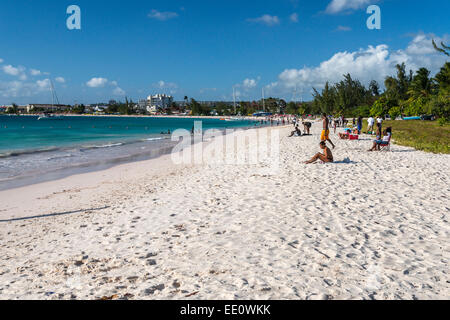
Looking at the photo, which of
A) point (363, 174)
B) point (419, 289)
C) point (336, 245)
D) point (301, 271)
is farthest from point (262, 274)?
point (363, 174)

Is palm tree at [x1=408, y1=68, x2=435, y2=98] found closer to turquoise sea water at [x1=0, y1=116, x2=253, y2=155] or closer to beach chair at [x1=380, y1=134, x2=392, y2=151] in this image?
turquoise sea water at [x1=0, y1=116, x2=253, y2=155]

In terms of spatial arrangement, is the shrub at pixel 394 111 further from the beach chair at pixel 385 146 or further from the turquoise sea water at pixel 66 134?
the beach chair at pixel 385 146

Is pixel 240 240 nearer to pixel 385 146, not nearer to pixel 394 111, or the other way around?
pixel 385 146

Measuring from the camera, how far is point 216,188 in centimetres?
910

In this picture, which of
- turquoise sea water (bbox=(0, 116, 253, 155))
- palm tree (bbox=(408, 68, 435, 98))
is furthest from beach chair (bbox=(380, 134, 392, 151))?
palm tree (bbox=(408, 68, 435, 98))

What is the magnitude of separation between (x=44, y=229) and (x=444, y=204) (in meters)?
8.67

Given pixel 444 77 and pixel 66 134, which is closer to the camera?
pixel 444 77

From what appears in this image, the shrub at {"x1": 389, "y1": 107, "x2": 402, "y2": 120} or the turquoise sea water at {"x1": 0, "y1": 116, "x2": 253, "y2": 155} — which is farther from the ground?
the shrub at {"x1": 389, "y1": 107, "x2": 402, "y2": 120}

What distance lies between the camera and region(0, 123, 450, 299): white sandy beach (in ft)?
12.2

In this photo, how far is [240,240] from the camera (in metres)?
5.11

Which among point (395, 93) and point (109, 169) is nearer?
point (109, 169)

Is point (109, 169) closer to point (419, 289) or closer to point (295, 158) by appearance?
point (295, 158)

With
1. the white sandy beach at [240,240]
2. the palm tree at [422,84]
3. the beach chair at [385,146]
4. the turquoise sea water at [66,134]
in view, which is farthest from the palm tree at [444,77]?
the turquoise sea water at [66,134]

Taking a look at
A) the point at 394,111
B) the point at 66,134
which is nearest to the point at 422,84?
the point at 394,111
